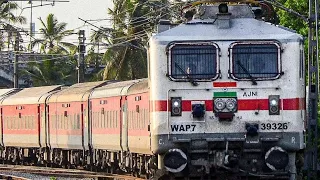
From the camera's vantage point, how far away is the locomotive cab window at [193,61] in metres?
16.5

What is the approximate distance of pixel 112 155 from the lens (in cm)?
2784

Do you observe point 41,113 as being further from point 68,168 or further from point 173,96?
point 173,96

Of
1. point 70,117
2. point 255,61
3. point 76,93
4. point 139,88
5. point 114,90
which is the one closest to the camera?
point 255,61

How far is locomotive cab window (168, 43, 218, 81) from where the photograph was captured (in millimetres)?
16516

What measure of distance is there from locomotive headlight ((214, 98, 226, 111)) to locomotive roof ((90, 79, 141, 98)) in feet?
29.1

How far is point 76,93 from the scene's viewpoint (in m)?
32.4

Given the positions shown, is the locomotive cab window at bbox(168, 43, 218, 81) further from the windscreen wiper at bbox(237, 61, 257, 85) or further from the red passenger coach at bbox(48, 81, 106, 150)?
the red passenger coach at bbox(48, 81, 106, 150)

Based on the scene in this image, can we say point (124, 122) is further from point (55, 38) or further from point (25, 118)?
point (55, 38)

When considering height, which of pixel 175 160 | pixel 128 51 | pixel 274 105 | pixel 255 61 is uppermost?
pixel 128 51

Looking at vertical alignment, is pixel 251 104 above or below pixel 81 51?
below

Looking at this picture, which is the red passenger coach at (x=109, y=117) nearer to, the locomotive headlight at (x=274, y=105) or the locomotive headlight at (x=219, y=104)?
the locomotive headlight at (x=219, y=104)

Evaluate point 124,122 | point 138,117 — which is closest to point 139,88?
point 138,117

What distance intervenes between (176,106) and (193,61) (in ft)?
2.56

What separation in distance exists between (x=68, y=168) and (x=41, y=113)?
10.2ft
